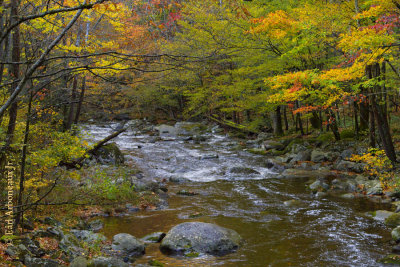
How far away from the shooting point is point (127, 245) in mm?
5852

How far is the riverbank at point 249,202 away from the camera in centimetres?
596

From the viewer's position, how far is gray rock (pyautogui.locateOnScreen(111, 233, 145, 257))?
574 cm

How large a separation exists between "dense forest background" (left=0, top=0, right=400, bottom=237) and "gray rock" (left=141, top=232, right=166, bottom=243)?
2.32 meters

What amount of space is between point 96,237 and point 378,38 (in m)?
7.84

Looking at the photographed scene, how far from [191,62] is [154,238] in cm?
443

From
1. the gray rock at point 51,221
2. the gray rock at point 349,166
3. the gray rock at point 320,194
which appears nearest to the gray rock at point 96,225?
the gray rock at point 51,221

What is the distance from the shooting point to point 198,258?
18.4 feet

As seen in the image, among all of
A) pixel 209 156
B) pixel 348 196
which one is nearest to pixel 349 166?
pixel 348 196

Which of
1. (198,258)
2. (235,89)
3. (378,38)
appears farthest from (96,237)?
(235,89)

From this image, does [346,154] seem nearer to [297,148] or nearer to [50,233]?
[297,148]

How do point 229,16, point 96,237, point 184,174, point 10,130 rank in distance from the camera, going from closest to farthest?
point 10,130 → point 96,237 → point 184,174 → point 229,16

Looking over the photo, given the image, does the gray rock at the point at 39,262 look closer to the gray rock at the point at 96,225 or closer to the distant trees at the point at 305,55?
the gray rock at the point at 96,225

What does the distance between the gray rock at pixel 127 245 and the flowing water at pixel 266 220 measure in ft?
0.67

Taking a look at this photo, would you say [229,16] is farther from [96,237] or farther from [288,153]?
[96,237]
